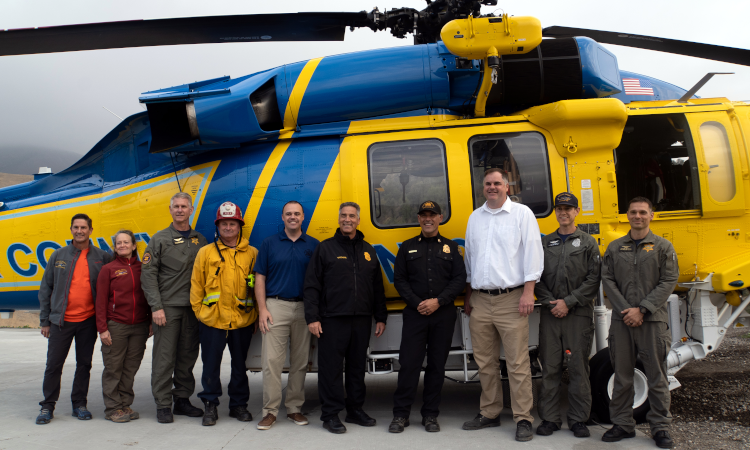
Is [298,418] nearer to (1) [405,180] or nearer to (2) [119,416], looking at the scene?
(2) [119,416]

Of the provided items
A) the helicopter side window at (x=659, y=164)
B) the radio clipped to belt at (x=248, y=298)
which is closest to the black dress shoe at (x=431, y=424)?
the radio clipped to belt at (x=248, y=298)

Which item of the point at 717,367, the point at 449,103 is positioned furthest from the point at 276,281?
the point at 717,367

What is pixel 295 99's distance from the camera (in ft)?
17.2

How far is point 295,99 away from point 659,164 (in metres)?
3.97

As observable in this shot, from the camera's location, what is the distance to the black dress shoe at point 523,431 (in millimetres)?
4219

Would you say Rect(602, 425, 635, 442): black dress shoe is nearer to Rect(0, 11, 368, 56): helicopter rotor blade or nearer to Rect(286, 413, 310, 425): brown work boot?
Rect(286, 413, 310, 425): brown work boot

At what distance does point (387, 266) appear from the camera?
5.02 m

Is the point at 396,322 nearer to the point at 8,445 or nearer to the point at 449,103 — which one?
the point at 449,103

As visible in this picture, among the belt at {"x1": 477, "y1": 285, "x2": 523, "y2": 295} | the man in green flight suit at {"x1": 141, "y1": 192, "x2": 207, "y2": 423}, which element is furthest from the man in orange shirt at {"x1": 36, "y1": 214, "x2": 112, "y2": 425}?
the belt at {"x1": 477, "y1": 285, "x2": 523, "y2": 295}

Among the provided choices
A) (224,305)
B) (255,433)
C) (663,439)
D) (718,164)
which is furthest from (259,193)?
(718,164)

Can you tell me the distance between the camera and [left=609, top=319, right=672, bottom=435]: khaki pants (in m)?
4.11

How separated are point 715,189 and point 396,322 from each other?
3427 mm

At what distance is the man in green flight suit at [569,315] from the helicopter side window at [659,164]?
104cm

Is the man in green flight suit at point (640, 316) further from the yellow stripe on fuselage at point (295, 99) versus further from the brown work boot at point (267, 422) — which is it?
the yellow stripe on fuselage at point (295, 99)
